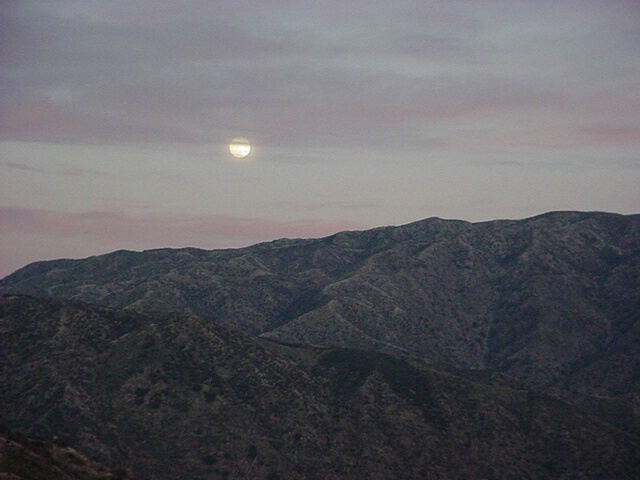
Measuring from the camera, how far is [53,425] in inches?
3681

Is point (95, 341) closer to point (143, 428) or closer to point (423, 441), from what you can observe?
point (143, 428)

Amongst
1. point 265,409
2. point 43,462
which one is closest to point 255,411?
point 265,409

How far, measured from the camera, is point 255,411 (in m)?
107

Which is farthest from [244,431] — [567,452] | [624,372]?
[624,372]

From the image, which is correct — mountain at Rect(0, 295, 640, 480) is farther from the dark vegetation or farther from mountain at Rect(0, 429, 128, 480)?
mountain at Rect(0, 429, 128, 480)

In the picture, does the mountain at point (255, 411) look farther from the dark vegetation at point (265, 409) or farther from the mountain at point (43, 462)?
the mountain at point (43, 462)

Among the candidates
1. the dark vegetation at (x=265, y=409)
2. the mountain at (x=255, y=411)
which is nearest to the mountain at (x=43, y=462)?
the mountain at (x=255, y=411)

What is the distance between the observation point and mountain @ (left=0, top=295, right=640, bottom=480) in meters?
96.4

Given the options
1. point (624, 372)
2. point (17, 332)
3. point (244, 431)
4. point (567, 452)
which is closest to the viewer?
point (244, 431)

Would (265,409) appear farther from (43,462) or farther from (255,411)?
(43,462)

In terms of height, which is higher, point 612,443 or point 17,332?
point 17,332

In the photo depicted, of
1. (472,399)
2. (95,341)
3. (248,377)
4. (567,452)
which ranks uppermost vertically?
(95,341)

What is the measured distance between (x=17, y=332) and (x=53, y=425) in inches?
1233

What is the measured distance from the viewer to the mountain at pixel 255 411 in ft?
316
